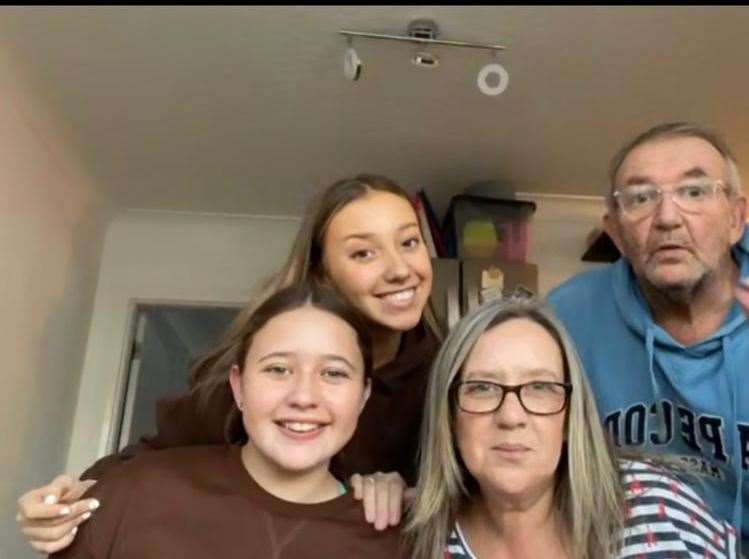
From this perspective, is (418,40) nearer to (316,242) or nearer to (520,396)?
(316,242)

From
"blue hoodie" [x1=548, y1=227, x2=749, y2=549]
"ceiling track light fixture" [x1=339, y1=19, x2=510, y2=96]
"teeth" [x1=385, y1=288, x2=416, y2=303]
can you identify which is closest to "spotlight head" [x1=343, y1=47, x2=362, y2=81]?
"ceiling track light fixture" [x1=339, y1=19, x2=510, y2=96]

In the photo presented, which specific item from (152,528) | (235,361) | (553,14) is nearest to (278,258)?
(553,14)

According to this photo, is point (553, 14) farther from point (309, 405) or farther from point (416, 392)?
point (309, 405)

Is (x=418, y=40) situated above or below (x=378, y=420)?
above

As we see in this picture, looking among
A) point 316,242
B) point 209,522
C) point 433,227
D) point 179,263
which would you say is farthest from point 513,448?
point 179,263

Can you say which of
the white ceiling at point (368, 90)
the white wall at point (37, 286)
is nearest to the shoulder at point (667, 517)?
the white ceiling at point (368, 90)

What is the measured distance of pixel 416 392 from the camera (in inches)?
57.6

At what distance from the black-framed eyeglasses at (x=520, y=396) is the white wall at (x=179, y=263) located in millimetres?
1867

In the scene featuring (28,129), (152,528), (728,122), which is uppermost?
(728,122)

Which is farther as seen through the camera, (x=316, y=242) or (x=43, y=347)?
(x=43, y=347)

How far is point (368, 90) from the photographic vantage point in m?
2.15

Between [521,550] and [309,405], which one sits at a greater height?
[309,405]

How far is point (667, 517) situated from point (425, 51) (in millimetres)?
1282

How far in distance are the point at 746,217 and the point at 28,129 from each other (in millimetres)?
1892
